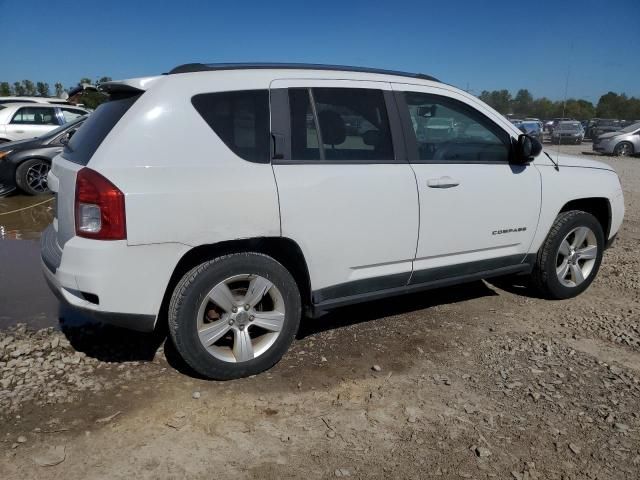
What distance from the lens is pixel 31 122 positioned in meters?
12.7

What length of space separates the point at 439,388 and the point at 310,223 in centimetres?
128

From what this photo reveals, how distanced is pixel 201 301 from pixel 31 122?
39.2ft

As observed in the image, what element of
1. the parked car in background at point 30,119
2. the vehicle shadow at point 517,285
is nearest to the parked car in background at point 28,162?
the parked car in background at point 30,119

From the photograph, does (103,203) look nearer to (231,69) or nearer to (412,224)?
(231,69)

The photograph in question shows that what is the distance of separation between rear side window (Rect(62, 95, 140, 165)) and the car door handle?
194cm

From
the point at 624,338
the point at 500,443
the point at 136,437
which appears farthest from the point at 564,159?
the point at 136,437

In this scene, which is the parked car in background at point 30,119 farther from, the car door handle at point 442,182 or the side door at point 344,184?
the car door handle at point 442,182

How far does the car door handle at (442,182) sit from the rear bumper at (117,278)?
5.63 feet

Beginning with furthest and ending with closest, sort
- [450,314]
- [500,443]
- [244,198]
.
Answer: [450,314]
[244,198]
[500,443]

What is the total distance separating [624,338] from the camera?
13.0 feet

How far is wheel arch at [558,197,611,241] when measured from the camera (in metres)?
4.61

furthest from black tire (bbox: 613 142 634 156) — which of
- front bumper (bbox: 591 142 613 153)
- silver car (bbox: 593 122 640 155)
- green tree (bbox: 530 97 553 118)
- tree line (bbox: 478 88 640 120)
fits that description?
green tree (bbox: 530 97 553 118)

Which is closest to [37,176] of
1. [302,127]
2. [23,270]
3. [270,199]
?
[23,270]

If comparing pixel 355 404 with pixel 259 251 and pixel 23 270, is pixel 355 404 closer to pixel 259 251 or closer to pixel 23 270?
pixel 259 251
